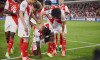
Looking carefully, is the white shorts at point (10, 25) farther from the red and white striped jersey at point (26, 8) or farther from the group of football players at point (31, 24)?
the red and white striped jersey at point (26, 8)

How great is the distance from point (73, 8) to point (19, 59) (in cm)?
5275

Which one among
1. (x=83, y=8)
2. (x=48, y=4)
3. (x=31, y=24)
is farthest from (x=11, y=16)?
(x=83, y=8)

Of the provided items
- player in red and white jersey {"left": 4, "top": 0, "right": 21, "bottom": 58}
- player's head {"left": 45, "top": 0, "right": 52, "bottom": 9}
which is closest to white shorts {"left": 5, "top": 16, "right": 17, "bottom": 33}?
player in red and white jersey {"left": 4, "top": 0, "right": 21, "bottom": 58}

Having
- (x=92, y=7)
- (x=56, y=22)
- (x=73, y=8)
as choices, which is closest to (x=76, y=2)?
(x=73, y=8)

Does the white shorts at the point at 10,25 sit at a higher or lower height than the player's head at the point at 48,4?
lower

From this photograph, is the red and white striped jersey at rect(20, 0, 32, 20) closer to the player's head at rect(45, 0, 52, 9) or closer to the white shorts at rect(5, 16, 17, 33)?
the white shorts at rect(5, 16, 17, 33)

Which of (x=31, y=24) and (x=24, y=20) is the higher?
(x=24, y=20)

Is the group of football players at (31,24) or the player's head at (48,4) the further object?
the player's head at (48,4)

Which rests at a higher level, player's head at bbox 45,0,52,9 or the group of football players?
player's head at bbox 45,0,52,9

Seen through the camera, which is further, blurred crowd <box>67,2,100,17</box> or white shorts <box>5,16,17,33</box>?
blurred crowd <box>67,2,100,17</box>

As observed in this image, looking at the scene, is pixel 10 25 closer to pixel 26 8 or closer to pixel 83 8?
pixel 26 8

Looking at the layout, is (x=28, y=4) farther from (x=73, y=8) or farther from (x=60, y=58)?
(x=73, y=8)

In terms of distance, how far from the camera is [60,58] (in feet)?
16.2

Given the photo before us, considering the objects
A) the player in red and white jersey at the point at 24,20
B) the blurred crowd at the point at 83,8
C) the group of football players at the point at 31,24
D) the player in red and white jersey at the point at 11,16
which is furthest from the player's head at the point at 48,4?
the blurred crowd at the point at 83,8
